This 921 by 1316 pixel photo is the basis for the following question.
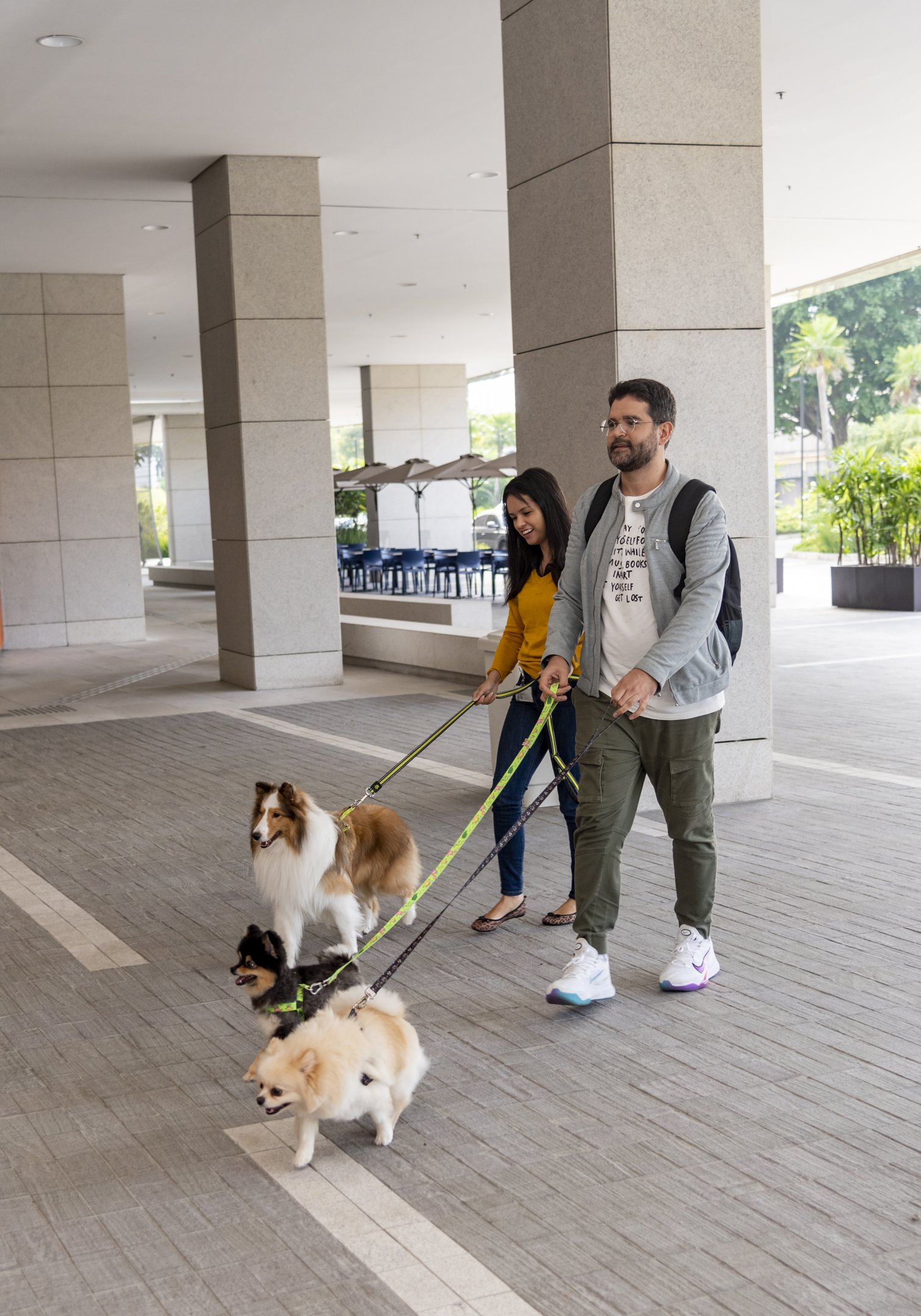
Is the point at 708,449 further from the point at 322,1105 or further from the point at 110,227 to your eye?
the point at 110,227

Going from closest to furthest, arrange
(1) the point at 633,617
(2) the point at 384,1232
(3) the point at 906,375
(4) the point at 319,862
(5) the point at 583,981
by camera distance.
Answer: (2) the point at 384,1232
(1) the point at 633,617
(5) the point at 583,981
(4) the point at 319,862
(3) the point at 906,375

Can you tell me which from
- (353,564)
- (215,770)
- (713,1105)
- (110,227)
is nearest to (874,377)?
(353,564)

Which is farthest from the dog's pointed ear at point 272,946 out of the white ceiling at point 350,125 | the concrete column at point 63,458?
the concrete column at point 63,458

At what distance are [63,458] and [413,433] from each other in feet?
45.1

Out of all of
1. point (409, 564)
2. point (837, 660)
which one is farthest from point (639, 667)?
point (409, 564)

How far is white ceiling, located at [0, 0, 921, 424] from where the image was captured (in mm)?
9609

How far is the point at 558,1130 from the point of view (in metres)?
3.67

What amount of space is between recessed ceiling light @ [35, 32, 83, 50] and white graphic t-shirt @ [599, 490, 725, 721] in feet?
23.6

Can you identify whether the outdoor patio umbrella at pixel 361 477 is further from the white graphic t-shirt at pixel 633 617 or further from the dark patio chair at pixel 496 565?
the white graphic t-shirt at pixel 633 617

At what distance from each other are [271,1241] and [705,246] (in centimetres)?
563

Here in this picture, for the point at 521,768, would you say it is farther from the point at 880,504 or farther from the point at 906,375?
the point at 906,375

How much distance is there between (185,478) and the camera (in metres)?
45.6

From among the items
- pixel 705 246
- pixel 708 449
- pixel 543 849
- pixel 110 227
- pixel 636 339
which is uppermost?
pixel 110 227

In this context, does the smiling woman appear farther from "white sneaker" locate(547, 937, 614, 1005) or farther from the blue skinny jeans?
"white sneaker" locate(547, 937, 614, 1005)
